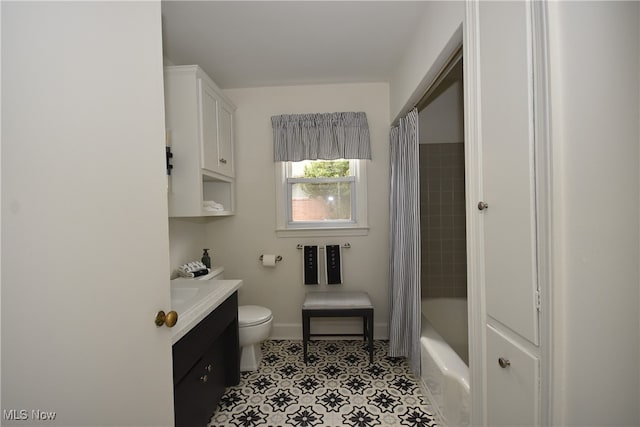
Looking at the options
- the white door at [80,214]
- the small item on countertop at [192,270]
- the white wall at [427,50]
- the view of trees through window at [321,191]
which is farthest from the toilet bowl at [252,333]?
the white wall at [427,50]

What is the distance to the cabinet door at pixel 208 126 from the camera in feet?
6.93

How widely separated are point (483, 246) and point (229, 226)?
2.35 metres

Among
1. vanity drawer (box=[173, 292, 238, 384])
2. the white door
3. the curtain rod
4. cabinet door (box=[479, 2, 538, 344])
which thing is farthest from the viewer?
the curtain rod

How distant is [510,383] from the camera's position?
97 centimetres

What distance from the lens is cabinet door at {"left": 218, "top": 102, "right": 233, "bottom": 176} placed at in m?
2.44

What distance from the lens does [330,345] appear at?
8.89ft

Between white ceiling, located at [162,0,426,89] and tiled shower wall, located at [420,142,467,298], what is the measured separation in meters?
0.91

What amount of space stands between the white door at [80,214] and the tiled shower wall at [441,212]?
7.79 ft

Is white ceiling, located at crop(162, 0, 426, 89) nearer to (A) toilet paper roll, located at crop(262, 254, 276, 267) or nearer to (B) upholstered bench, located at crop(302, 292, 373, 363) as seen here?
(A) toilet paper roll, located at crop(262, 254, 276, 267)

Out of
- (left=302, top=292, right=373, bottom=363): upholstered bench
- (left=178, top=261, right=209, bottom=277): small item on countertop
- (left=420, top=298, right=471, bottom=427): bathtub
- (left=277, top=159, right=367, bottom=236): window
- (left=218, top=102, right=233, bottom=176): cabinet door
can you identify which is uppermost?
(left=218, top=102, right=233, bottom=176): cabinet door

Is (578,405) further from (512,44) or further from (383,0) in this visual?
(383,0)

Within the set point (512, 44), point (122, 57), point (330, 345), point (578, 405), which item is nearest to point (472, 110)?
point (512, 44)

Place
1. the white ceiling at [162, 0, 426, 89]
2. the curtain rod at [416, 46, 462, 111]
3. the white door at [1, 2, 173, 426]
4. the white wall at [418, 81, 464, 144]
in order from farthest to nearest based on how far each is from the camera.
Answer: the white wall at [418, 81, 464, 144] → the white ceiling at [162, 0, 426, 89] → the curtain rod at [416, 46, 462, 111] → the white door at [1, 2, 173, 426]

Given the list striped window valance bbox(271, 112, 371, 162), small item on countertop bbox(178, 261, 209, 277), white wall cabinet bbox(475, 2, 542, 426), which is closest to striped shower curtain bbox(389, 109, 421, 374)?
striped window valance bbox(271, 112, 371, 162)
